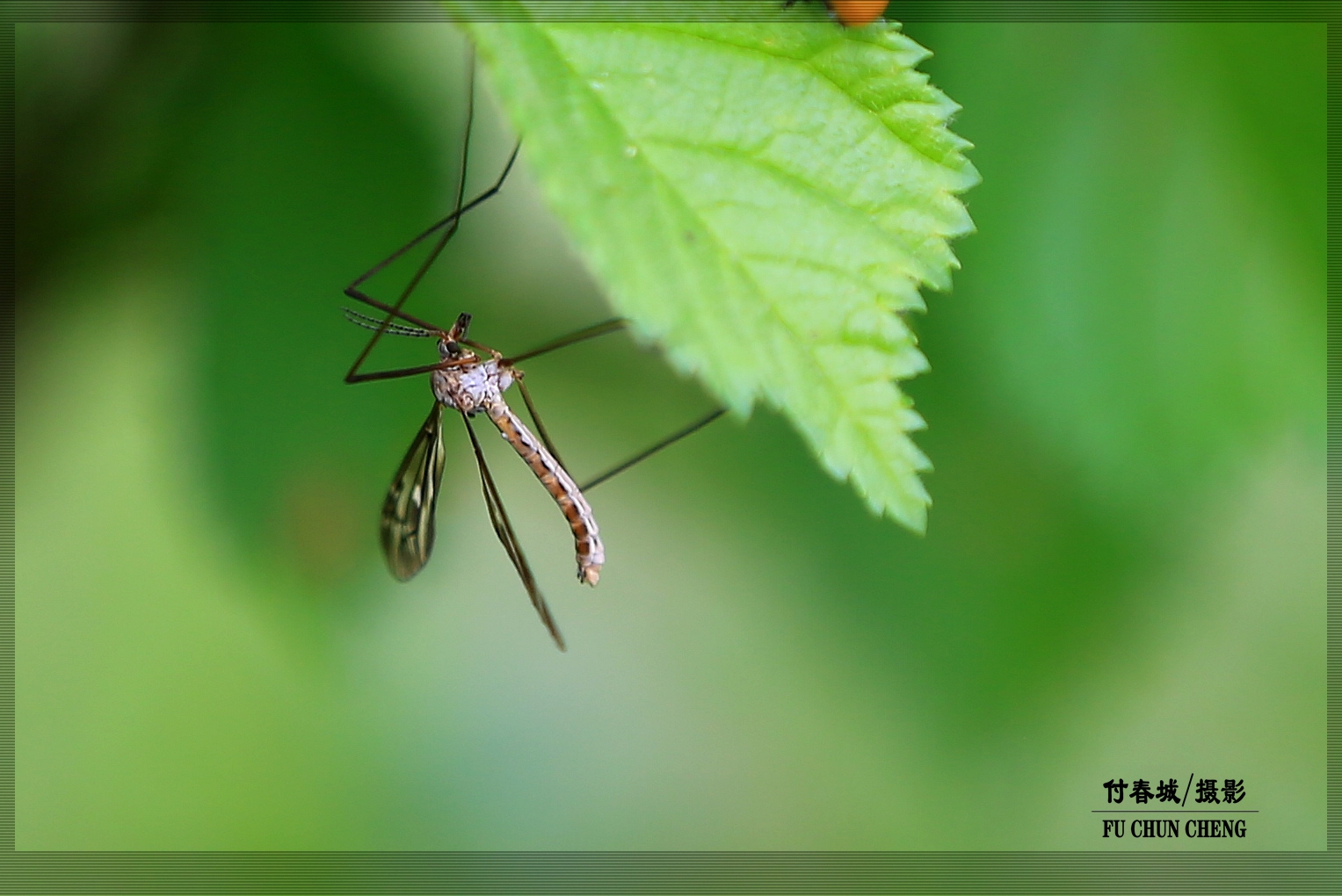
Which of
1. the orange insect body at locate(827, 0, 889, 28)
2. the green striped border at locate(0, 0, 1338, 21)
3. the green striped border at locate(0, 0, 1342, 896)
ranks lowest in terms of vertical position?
the green striped border at locate(0, 0, 1342, 896)

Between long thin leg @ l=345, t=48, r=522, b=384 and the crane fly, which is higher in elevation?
long thin leg @ l=345, t=48, r=522, b=384

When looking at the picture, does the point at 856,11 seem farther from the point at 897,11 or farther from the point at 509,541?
the point at 509,541

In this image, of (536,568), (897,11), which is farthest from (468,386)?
(897,11)

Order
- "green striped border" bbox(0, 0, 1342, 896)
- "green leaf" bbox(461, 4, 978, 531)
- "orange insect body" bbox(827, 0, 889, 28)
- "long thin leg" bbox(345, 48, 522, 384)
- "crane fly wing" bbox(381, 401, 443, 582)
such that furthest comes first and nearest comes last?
"crane fly wing" bbox(381, 401, 443, 582), "green striped border" bbox(0, 0, 1342, 896), "long thin leg" bbox(345, 48, 522, 384), "orange insect body" bbox(827, 0, 889, 28), "green leaf" bbox(461, 4, 978, 531)

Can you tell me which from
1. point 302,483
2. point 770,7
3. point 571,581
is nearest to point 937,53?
point 770,7

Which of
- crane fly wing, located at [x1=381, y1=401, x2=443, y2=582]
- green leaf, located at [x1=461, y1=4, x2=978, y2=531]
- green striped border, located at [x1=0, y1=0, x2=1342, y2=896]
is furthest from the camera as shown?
crane fly wing, located at [x1=381, y1=401, x2=443, y2=582]

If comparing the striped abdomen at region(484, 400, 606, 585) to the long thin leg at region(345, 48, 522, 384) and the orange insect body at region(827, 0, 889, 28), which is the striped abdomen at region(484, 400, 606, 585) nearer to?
the long thin leg at region(345, 48, 522, 384)

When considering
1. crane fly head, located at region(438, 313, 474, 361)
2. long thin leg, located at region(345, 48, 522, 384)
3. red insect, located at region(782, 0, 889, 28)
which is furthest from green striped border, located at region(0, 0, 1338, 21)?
red insect, located at region(782, 0, 889, 28)
